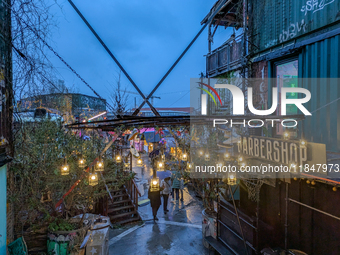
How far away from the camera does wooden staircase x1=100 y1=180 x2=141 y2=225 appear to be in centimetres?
1001

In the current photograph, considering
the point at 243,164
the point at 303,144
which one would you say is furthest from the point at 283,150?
the point at 243,164

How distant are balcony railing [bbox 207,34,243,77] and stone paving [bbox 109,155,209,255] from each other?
8949 mm

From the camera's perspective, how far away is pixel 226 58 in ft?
44.3

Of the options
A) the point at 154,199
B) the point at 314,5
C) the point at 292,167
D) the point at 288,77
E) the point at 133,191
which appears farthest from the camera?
the point at 133,191

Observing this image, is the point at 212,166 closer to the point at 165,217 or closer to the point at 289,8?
the point at 165,217

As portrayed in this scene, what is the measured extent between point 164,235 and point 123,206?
301cm

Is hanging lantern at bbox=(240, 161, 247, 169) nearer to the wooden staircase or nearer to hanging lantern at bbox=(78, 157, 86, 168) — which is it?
hanging lantern at bbox=(78, 157, 86, 168)

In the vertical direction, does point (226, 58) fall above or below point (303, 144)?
above

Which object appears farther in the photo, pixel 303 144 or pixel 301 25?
pixel 301 25

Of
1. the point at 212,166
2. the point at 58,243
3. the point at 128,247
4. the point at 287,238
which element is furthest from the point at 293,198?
the point at 58,243

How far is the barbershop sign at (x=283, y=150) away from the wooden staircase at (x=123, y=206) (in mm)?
6707

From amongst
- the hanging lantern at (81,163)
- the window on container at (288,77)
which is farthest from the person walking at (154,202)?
the window on container at (288,77)

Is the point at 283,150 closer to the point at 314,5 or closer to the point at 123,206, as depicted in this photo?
the point at 314,5

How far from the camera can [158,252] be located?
7730 mm
